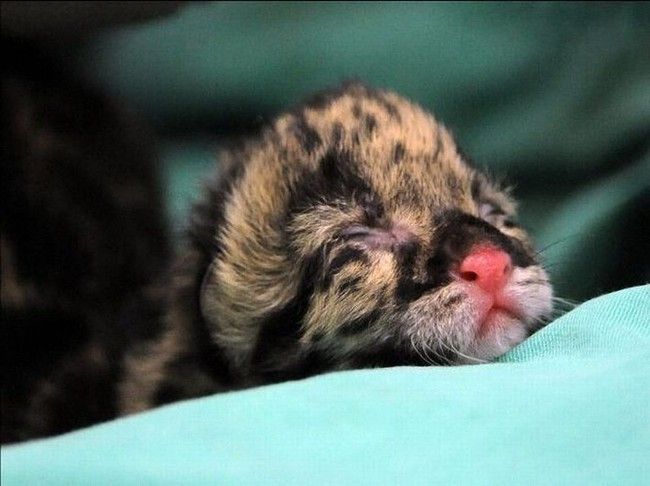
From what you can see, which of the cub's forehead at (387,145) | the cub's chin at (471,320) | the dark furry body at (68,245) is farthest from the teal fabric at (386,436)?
the dark furry body at (68,245)

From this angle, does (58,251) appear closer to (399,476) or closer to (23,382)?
(23,382)

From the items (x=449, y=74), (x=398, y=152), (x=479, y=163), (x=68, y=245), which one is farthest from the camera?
(x=449, y=74)

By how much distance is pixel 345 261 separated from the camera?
1076 millimetres

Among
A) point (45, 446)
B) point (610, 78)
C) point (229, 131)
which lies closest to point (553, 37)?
point (610, 78)

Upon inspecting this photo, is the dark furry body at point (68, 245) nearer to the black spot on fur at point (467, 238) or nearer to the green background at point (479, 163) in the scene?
the green background at point (479, 163)

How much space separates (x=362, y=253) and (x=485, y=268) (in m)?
0.15

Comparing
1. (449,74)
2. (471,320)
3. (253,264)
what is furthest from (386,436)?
(449,74)

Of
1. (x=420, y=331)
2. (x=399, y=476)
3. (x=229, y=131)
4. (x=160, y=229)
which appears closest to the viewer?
(x=399, y=476)

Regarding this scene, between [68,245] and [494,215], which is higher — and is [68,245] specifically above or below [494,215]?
below

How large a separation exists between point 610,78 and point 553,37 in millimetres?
172

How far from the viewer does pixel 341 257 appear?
3.54 ft

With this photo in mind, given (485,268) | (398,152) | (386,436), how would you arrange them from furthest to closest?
(398,152)
(485,268)
(386,436)

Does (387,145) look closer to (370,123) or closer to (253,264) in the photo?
(370,123)

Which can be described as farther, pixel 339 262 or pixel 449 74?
pixel 449 74
